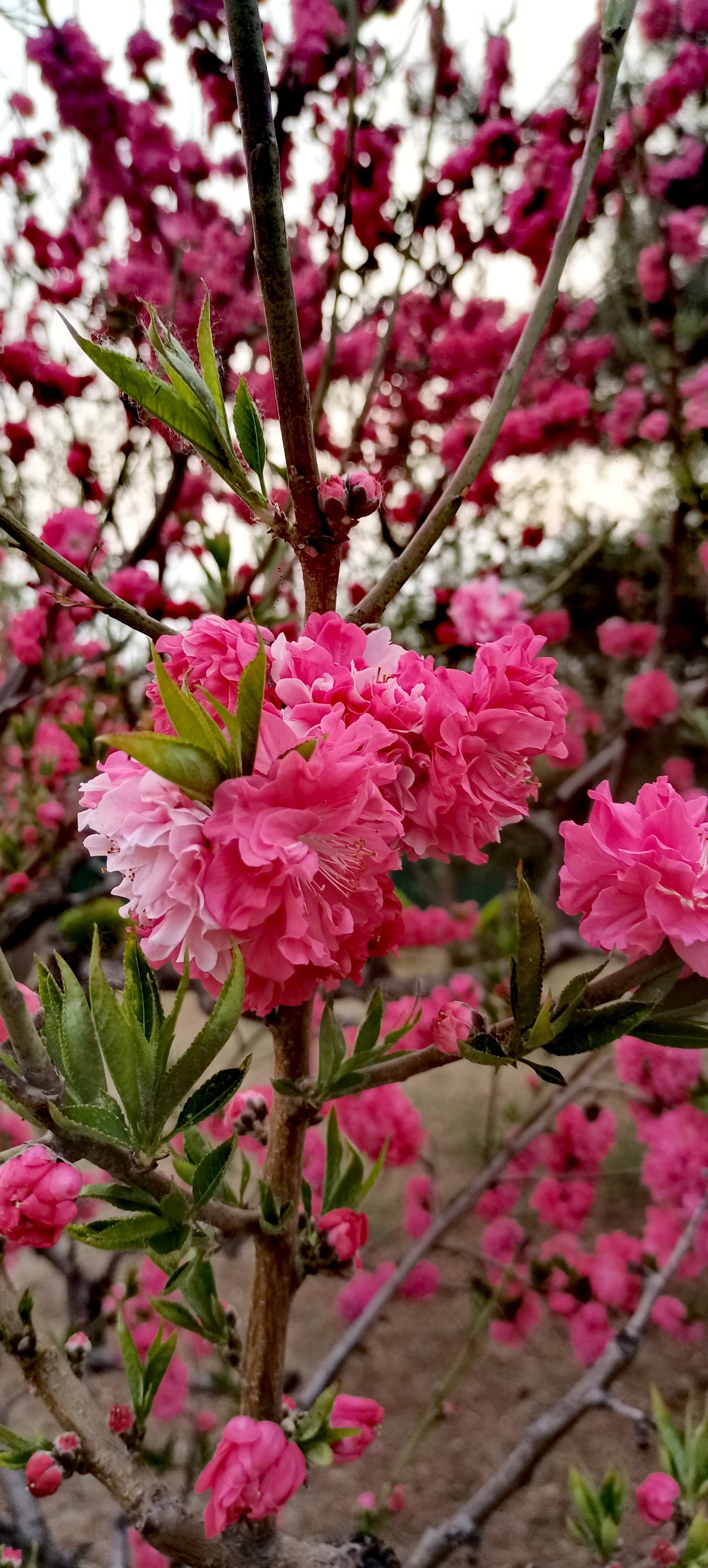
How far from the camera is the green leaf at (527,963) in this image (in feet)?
2.05

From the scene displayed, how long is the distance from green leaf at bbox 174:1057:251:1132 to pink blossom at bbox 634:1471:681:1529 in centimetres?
136

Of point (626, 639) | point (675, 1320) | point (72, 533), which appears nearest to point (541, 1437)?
point (675, 1320)

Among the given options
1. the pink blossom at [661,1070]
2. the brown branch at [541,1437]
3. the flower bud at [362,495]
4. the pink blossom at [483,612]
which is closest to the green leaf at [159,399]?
the flower bud at [362,495]

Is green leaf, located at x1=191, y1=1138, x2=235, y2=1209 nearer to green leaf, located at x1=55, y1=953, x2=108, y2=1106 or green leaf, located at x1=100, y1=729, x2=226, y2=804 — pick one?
green leaf, located at x1=55, y1=953, x2=108, y2=1106

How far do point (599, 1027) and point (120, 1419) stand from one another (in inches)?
35.5

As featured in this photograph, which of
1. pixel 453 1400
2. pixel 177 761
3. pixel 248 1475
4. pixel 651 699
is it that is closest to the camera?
pixel 177 761

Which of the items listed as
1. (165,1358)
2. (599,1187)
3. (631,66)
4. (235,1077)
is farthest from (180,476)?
(599,1187)

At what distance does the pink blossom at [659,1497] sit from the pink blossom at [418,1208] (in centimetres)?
151

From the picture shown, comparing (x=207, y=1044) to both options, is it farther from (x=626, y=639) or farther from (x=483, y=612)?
(x=626, y=639)

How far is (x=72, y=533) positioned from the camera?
75.8 inches

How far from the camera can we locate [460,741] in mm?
646

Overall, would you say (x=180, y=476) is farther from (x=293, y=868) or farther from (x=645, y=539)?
(x=645, y=539)

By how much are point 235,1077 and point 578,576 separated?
5957mm

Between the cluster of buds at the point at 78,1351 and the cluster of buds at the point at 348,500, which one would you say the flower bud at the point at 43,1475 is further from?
the cluster of buds at the point at 348,500
